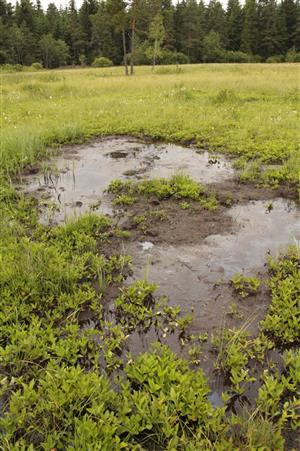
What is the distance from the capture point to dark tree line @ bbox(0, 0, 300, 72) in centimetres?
5947

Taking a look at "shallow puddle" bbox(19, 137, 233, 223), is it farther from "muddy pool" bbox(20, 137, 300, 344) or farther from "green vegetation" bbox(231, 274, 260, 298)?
"green vegetation" bbox(231, 274, 260, 298)

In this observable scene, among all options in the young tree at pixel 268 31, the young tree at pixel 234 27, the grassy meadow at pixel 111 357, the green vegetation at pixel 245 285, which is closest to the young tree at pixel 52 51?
the young tree at pixel 234 27

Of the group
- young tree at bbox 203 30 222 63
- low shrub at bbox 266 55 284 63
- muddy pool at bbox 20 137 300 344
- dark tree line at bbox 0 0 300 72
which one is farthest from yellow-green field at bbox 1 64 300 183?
young tree at bbox 203 30 222 63

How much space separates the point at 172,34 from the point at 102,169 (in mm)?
65412

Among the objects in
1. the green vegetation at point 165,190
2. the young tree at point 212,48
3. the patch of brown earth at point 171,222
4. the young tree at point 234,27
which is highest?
the young tree at point 234,27

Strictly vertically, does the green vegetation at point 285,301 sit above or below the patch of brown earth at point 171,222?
below

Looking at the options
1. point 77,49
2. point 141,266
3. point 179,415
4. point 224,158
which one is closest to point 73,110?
point 224,158

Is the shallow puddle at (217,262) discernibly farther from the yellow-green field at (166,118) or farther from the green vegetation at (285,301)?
the yellow-green field at (166,118)

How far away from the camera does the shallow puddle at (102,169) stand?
639 cm

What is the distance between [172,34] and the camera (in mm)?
63062

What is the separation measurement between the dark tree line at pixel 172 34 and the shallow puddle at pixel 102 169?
170 ft

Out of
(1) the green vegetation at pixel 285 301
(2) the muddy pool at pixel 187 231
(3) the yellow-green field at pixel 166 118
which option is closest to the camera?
(1) the green vegetation at pixel 285 301

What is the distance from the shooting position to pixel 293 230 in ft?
17.9

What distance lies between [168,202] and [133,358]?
370 cm
